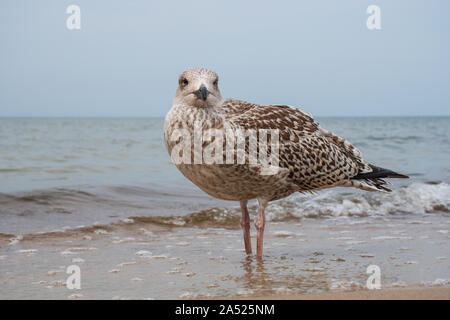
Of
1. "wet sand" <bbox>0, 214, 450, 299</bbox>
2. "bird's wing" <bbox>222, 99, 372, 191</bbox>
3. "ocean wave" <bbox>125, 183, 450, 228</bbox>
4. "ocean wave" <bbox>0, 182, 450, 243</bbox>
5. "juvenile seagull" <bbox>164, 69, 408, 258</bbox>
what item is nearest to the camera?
"wet sand" <bbox>0, 214, 450, 299</bbox>

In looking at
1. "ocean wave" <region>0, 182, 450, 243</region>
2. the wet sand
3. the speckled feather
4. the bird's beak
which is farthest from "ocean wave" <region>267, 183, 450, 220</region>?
the bird's beak

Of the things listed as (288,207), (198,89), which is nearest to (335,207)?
(288,207)

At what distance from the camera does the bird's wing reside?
5133 millimetres

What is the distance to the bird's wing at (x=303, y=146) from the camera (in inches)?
202

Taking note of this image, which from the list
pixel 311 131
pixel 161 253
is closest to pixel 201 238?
pixel 161 253

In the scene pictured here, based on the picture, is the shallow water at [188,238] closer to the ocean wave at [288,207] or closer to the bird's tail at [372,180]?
the ocean wave at [288,207]

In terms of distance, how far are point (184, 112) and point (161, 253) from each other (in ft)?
6.18

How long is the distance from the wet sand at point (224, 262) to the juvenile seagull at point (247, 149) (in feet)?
2.15

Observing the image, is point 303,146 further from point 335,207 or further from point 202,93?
point 335,207

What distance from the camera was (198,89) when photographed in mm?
4645

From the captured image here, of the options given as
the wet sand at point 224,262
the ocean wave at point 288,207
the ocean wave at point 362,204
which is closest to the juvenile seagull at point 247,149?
the wet sand at point 224,262

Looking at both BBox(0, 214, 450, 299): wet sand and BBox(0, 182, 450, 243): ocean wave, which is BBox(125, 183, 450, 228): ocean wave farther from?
BBox(0, 214, 450, 299): wet sand

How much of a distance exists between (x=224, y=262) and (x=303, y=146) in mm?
1371

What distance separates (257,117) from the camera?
512cm
